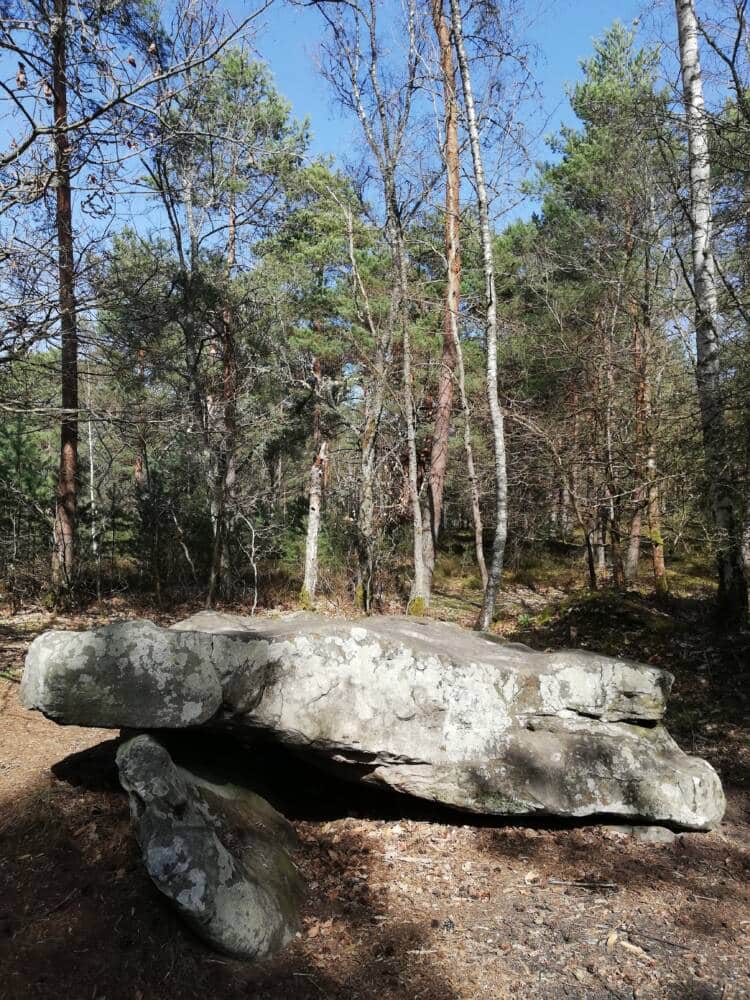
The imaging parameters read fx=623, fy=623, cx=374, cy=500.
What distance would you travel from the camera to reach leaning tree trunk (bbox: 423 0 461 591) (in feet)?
31.2

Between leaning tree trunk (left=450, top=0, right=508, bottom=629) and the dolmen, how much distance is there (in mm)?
3275

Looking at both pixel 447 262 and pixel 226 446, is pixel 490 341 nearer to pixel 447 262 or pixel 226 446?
pixel 447 262

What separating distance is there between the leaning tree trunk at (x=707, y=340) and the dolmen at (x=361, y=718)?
8.01 ft

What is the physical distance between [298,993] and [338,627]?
2.03 meters

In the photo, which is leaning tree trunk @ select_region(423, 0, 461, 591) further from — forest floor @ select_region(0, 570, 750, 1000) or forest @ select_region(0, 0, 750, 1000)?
forest floor @ select_region(0, 570, 750, 1000)

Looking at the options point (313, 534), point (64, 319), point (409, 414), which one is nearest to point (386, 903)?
point (64, 319)

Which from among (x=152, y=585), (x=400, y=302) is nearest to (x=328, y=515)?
(x=152, y=585)

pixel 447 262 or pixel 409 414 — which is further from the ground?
pixel 447 262

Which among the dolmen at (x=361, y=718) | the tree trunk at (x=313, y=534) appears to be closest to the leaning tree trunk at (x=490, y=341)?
the dolmen at (x=361, y=718)

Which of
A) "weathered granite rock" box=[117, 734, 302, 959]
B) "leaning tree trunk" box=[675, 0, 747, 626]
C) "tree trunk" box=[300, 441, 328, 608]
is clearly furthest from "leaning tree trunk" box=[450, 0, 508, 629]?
"tree trunk" box=[300, 441, 328, 608]

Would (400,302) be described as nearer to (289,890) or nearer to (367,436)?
(367,436)

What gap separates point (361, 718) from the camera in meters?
4.06

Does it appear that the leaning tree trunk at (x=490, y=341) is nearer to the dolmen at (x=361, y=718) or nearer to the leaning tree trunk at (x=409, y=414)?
the leaning tree trunk at (x=409, y=414)

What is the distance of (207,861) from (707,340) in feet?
22.4
